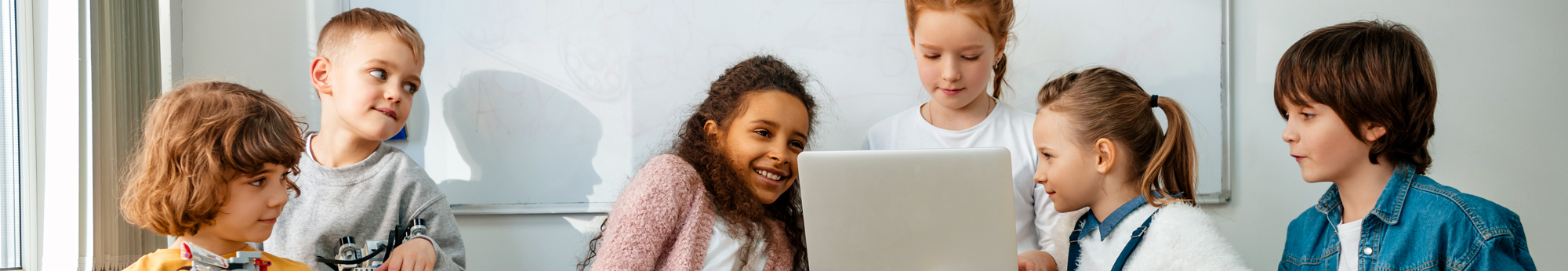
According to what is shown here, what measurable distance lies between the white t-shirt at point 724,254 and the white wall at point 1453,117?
0.71 metres

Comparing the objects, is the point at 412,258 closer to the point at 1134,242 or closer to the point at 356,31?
the point at 356,31

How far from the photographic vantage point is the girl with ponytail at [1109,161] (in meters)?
1.17

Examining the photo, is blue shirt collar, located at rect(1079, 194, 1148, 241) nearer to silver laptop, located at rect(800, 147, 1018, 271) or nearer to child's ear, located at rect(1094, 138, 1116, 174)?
child's ear, located at rect(1094, 138, 1116, 174)

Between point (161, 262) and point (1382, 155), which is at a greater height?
point (1382, 155)

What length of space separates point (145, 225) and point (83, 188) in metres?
0.63

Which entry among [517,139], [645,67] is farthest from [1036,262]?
[517,139]

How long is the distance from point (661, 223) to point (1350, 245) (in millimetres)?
1181

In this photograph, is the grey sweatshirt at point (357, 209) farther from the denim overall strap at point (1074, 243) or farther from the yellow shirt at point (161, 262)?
the denim overall strap at point (1074, 243)

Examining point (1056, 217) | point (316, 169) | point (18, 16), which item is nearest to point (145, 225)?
point (316, 169)

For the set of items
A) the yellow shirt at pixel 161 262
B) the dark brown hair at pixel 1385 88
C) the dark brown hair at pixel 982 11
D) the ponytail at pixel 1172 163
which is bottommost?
the yellow shirt at pixel 161 262

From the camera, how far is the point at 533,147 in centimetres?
186

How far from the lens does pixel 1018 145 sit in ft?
5.10

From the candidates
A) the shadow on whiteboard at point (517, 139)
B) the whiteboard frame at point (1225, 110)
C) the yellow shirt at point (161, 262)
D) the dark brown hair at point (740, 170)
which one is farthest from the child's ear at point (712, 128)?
the whiteboard frame at point (1225, 110)

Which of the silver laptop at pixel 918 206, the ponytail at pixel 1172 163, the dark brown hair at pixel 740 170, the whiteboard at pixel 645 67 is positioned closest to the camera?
the silver laptop at pixel 918 206
